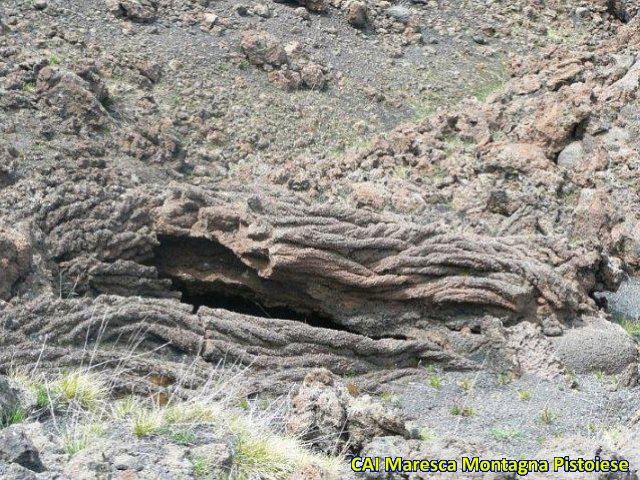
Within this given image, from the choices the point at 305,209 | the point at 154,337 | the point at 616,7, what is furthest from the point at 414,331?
the point at 616,7

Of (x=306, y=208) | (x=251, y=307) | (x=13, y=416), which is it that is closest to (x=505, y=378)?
(x=306, y=208)

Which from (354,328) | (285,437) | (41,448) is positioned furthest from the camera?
(354,328)

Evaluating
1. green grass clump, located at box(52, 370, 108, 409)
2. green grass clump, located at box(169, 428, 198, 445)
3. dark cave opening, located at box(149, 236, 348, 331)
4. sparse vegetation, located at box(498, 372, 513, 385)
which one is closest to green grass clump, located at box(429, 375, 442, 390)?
sparse vegetation, located at box(498, 372, 513, 385)

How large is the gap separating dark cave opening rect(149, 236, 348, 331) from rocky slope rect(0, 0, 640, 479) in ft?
0.07

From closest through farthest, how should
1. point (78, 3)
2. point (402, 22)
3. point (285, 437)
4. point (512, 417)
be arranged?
point (285, 437) → point (512, 417) → point (78, 3) → point (402, 22)

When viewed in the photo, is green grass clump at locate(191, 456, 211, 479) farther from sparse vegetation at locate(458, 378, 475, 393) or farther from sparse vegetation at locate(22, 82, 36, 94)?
sparse vegetation at locate(22, 82, 36, 94)

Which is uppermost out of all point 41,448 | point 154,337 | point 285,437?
point 41,448

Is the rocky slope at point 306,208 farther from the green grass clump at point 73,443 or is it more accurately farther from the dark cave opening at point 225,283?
the green grass clump at point 73,443

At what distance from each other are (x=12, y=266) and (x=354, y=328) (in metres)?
3.30

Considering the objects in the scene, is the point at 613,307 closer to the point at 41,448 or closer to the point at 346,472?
the point at 346,472

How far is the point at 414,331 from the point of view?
11578 millimetres

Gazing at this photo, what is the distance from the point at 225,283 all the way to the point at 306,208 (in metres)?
1.09

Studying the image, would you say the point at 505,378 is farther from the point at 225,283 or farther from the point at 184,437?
the point at 184,437

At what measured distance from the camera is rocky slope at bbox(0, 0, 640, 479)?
33.4 feet
